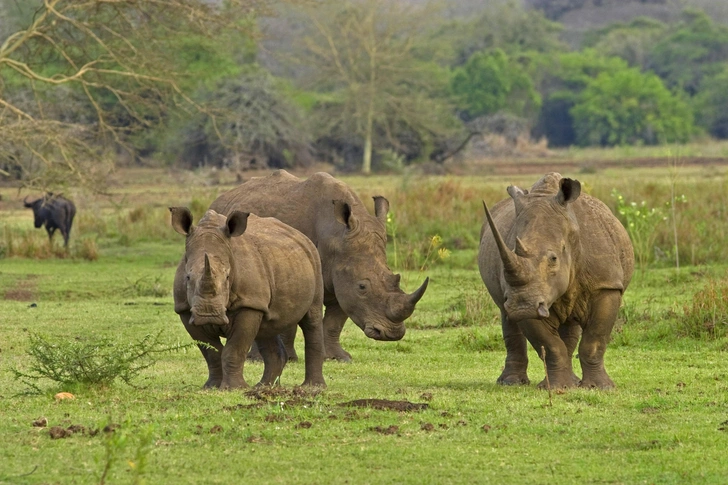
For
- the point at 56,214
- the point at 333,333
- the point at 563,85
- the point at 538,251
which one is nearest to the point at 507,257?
the point at 538,251

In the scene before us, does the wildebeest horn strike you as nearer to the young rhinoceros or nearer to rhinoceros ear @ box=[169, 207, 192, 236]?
the young rhinoceros

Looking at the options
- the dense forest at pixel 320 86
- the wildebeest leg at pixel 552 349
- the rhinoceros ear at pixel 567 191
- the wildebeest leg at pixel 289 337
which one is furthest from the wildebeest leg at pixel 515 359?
the dense forest at pixel 320 86

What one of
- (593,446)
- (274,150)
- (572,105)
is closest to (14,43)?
(593,446)

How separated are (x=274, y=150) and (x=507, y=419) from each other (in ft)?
125

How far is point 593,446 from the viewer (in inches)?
313

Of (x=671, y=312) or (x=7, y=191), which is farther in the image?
(x=7, y=191)

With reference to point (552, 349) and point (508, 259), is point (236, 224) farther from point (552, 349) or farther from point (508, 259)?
point (552, 349)

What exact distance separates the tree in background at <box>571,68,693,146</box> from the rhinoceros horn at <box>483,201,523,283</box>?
197 ft

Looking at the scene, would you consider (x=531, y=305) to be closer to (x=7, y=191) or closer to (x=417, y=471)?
(x=417, y=471)

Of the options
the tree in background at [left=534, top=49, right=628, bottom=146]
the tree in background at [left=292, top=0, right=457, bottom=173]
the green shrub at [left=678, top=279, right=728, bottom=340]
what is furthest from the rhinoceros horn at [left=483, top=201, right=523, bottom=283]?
the tree in background at [left=534, top=49, right=628, bottom=146]

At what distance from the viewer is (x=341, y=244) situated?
11.4 meters

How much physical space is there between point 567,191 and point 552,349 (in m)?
1.16

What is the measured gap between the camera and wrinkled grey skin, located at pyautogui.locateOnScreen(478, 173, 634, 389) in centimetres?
966

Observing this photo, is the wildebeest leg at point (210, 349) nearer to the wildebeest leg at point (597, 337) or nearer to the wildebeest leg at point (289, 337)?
the wildebeest leg at point (289, 337)
